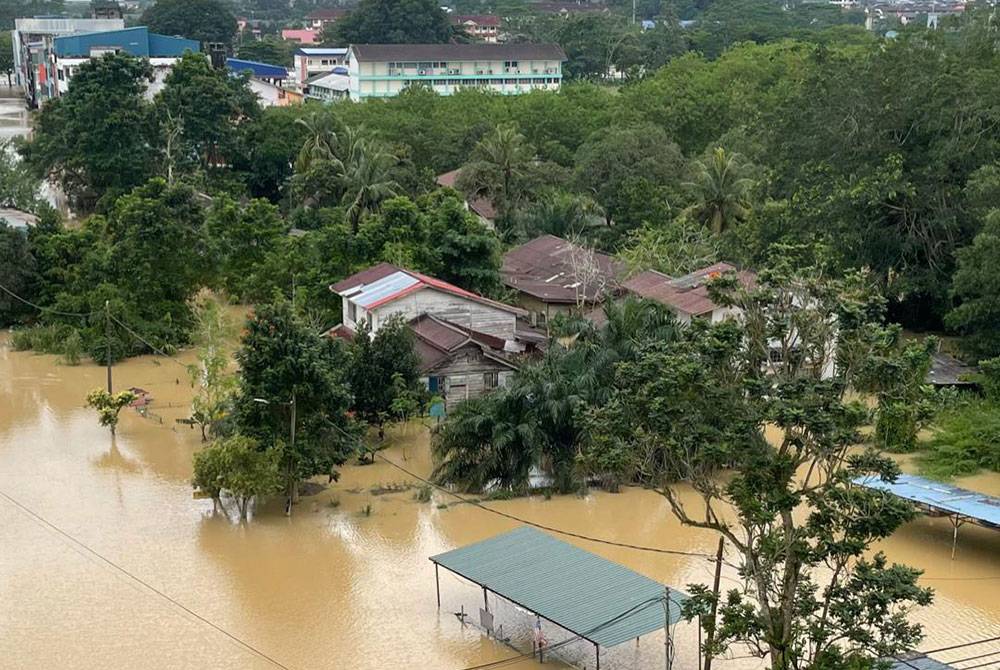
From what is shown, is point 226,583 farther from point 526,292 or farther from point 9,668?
point 526,292

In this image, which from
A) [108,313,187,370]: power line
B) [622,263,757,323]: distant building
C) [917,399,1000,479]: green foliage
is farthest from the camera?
[108,313,187,370]: power line

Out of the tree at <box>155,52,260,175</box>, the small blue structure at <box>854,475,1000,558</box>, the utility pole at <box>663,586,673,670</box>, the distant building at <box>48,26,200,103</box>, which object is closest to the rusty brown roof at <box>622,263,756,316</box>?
the small blue structure at <box>854,475,1000,558</box>

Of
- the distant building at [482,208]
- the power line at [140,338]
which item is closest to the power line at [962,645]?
the power line at [140,338]

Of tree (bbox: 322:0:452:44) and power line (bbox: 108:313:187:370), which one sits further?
tree (bbox: 322:0:452:44)

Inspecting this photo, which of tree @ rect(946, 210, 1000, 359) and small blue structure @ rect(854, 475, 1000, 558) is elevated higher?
tree @ rect(946, 210, 1000, 359)

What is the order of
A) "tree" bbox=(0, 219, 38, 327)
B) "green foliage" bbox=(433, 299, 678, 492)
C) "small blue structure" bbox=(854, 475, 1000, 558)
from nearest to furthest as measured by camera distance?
1. "small blue structure" bbox=(854, 475, 1000, 558)
2. "green foliage" bbox=(433, 299, 678, 492)
3. "tree" bbox=(0, 219, 38, 327)

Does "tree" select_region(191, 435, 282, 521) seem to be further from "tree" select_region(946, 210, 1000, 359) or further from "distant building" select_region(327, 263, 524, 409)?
"tree" select_region(946, 210, 1000, 359)

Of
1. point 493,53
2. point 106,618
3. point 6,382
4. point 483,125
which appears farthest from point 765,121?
point 493,53

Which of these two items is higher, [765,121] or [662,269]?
[765,121]
